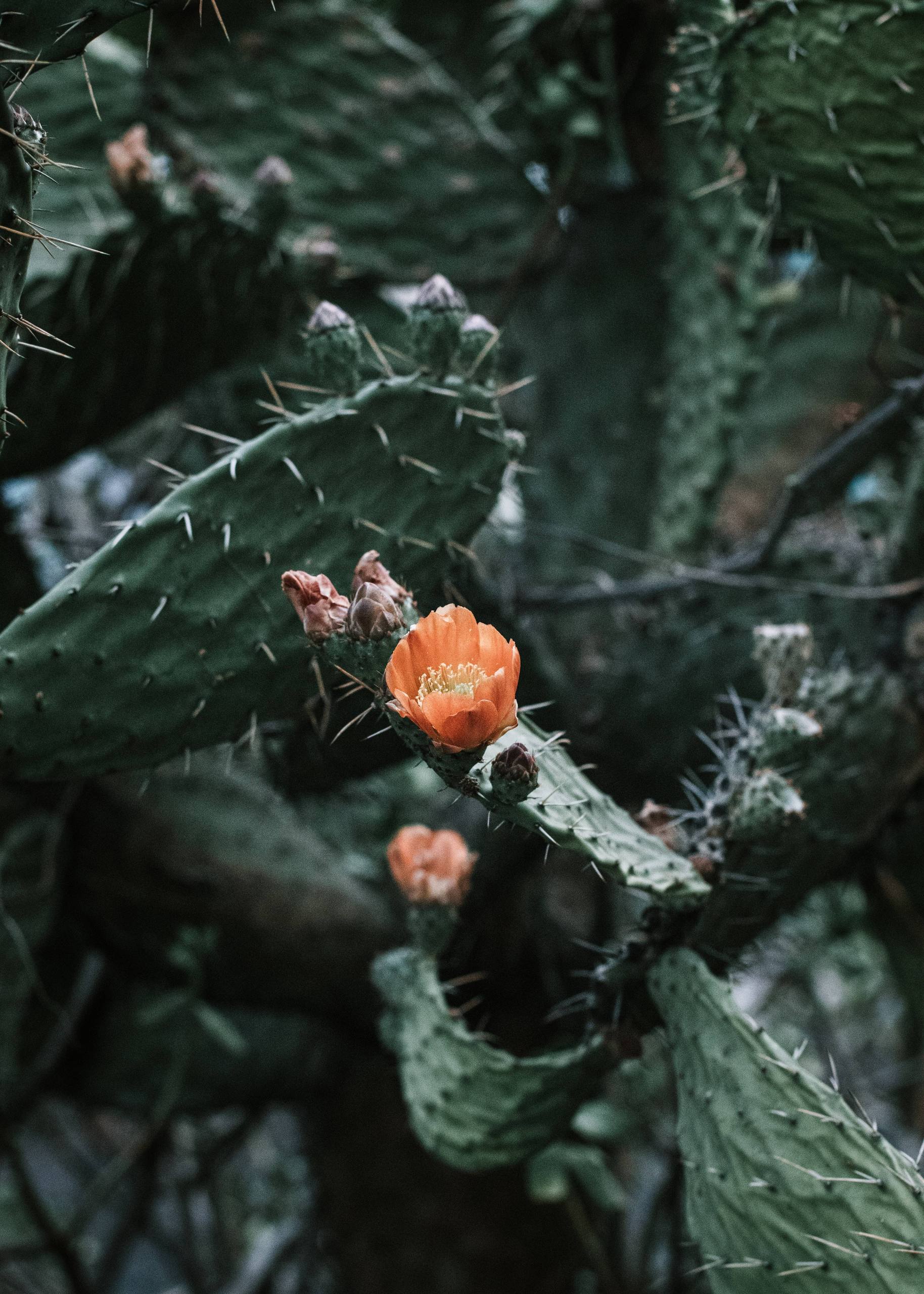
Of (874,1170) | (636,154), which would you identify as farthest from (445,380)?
(636,154)

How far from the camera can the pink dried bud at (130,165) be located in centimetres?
120

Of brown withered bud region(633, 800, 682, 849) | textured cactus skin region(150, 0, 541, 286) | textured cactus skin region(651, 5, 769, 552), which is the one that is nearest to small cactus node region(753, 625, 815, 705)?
brown withered bud region(633, 800, 682, 849)

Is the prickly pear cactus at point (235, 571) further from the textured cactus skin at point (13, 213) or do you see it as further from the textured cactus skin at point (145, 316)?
the textured cactus skin at point (145, 316)

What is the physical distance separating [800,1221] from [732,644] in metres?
0.78

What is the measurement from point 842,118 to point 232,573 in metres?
0.75

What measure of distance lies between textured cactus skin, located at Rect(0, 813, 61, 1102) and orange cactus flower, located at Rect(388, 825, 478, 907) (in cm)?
80

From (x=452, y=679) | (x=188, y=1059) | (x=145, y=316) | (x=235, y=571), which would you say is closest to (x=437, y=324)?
(x=235, y=571)

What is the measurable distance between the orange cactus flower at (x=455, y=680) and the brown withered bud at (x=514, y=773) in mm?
15

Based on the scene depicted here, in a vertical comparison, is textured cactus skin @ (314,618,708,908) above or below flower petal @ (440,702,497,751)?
below

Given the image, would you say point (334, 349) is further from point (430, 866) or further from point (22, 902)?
point (22, 902)

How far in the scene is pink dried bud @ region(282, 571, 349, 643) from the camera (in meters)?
0.71

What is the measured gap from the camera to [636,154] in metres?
1.79

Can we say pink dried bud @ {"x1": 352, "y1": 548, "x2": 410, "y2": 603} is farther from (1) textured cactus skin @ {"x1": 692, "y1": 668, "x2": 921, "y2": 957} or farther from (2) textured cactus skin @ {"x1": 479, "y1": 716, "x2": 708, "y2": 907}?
(1) textured cactus skin @ {"x1": 692, "y1": 668, "x2": 921, "y2": 957}

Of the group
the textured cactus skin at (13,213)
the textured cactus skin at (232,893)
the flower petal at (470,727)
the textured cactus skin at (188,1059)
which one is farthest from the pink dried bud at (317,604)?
the textured cactus skin at (188,1059)
